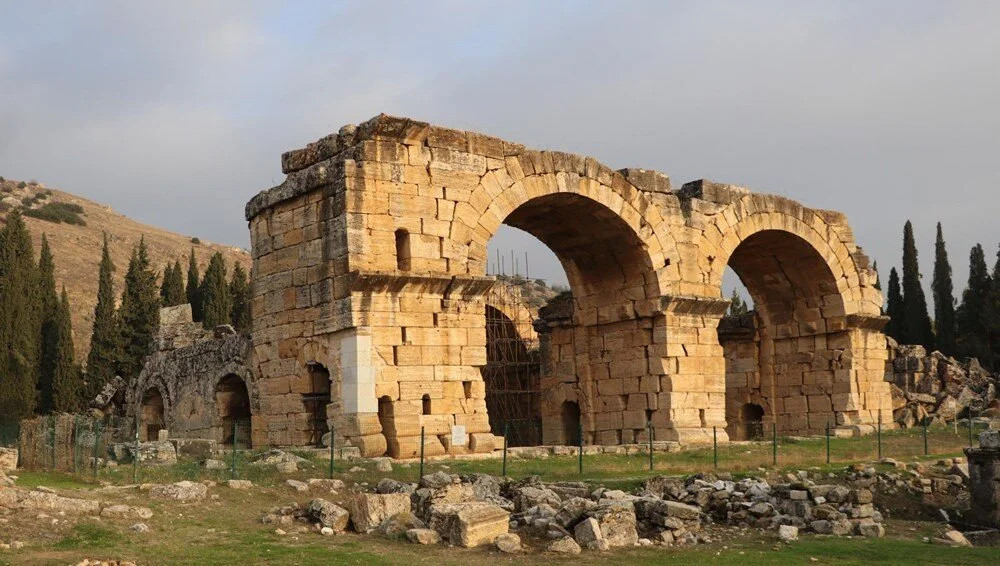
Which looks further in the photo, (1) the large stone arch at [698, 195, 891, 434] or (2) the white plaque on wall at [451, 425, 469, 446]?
(1) the large stone arch at [698, 195, 891, 434]

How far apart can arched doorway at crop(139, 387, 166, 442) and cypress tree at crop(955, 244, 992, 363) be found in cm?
2888

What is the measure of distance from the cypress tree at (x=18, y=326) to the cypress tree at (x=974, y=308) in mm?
34073

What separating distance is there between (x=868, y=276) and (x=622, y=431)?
28.6 ft

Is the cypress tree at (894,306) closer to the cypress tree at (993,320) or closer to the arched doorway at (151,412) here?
the cypress tree at (993,320)

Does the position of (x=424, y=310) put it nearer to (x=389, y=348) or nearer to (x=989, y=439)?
(x=389, y=348)

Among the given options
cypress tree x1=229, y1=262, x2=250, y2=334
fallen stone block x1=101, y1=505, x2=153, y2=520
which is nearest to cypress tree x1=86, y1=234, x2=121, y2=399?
cypress tree x1=229, y1=262, x2=250, y2=334

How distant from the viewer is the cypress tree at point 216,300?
44.1 metres

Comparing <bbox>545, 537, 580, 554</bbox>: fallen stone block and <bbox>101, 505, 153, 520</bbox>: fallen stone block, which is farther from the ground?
<bbox>101, 505, 153, 520</bbox>: fallen stone block

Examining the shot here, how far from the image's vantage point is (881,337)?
25781 mm

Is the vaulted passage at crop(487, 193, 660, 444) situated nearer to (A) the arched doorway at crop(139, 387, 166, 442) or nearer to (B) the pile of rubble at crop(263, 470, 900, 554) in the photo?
(B) the pile of rubble at crop(263, 470, 900, 554)

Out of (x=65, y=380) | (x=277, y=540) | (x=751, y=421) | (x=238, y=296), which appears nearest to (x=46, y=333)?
(x=65, y=380)

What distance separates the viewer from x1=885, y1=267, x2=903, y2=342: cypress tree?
41.4 metres

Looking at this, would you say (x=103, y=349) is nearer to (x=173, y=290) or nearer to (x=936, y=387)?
(x=173, y=290)

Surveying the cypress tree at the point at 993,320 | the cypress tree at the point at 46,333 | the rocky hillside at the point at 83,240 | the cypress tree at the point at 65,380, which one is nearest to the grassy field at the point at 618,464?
the cypress tree at the point at 993,320
